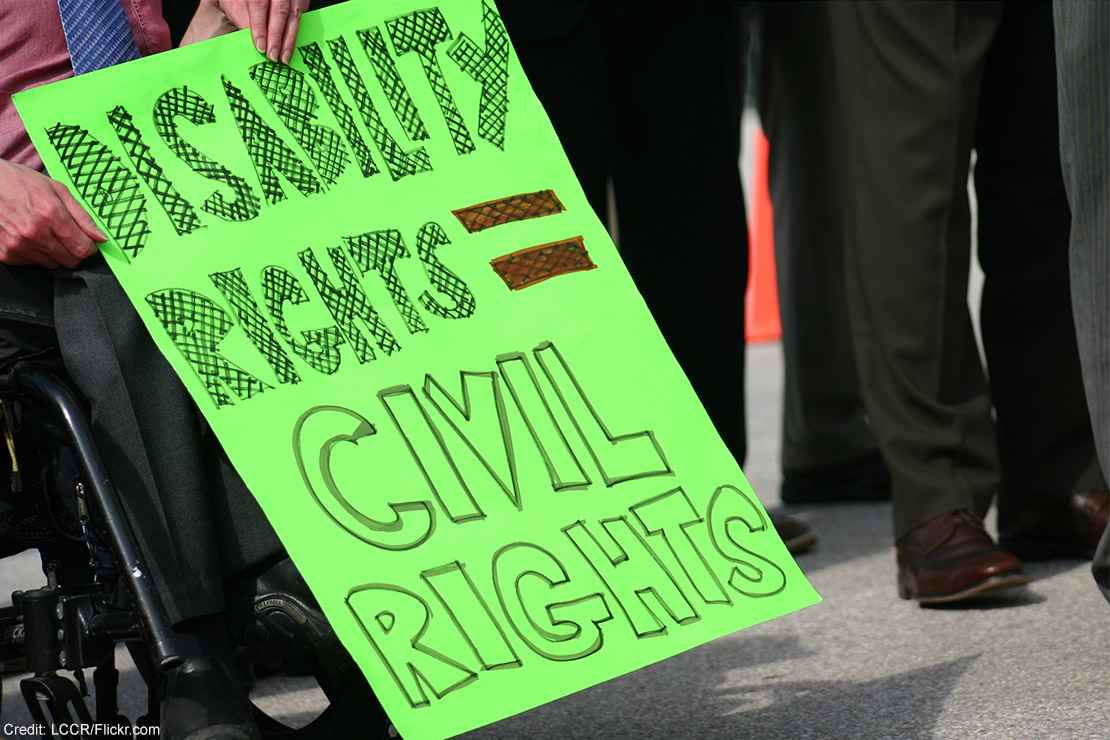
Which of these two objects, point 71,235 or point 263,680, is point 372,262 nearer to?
point 71,235

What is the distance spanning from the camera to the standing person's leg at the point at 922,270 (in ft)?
9.98

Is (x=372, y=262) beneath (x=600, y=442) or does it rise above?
above

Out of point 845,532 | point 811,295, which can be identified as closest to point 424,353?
point 845,532

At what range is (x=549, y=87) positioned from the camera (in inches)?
124

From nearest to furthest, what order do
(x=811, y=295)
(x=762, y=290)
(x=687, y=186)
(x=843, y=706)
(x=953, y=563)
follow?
1. (x=843, y=706)
2. (x=953, y=563)
3. (x=687, y=186)
4. (x=811, y=295)
5. (x=762, y=290)

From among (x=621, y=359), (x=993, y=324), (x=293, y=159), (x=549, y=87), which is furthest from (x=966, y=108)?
(x=293, y=159)

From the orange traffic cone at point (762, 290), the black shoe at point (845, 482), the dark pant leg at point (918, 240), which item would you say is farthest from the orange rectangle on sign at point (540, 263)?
the orange traffic cone at point (762, 290)

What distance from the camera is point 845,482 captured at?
13.9ft

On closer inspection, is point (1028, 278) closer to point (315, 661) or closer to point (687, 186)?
point (687, 186)

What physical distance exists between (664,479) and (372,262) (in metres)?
0.45

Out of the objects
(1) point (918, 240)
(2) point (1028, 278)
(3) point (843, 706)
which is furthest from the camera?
(2) point (1028, 278)

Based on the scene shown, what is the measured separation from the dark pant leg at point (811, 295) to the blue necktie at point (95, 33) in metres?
2.05

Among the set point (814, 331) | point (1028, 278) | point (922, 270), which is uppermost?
point (922, 270)

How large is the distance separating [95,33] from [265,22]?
8.3 inches
